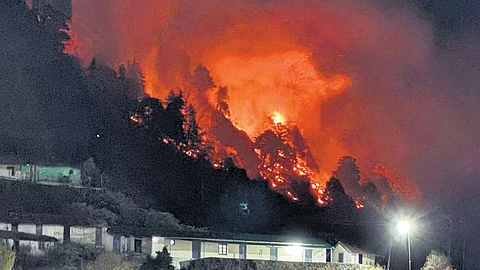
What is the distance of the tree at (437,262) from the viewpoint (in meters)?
58.4

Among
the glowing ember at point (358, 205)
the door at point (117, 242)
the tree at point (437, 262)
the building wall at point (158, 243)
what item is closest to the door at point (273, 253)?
the building wall at point (158, 243)

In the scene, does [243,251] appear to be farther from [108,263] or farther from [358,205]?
[358,205]

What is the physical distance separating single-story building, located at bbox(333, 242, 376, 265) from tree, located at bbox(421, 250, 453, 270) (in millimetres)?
4508

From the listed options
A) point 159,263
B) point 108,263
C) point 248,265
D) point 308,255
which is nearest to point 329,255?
point 308,255

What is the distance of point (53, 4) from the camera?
8038cm

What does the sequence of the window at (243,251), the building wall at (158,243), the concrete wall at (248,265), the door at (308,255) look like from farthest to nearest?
the door at (308,255) → the window at (243,251) → the building wall at (158,243) → the concrete wall at (248,265)

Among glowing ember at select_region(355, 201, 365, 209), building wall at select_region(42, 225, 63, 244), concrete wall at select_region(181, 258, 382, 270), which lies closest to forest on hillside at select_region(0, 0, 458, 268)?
glowing ember at select_region(355, 201, 365, 209)

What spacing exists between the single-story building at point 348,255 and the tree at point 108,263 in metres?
16.0

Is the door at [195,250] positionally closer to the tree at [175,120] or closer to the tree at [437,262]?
the tree at [437,262]

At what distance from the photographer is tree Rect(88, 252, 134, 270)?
143 ft

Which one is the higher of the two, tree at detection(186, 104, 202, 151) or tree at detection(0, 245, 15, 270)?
tree at detection(186, 104, 202, 151)

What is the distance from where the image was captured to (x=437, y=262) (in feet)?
193

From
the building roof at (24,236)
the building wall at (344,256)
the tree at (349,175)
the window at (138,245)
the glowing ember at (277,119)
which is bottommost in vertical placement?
the building wall at (344,256)

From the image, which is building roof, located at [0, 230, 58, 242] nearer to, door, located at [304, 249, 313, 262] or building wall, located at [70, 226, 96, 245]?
building wall, located at [70, 226, 96, 245]
